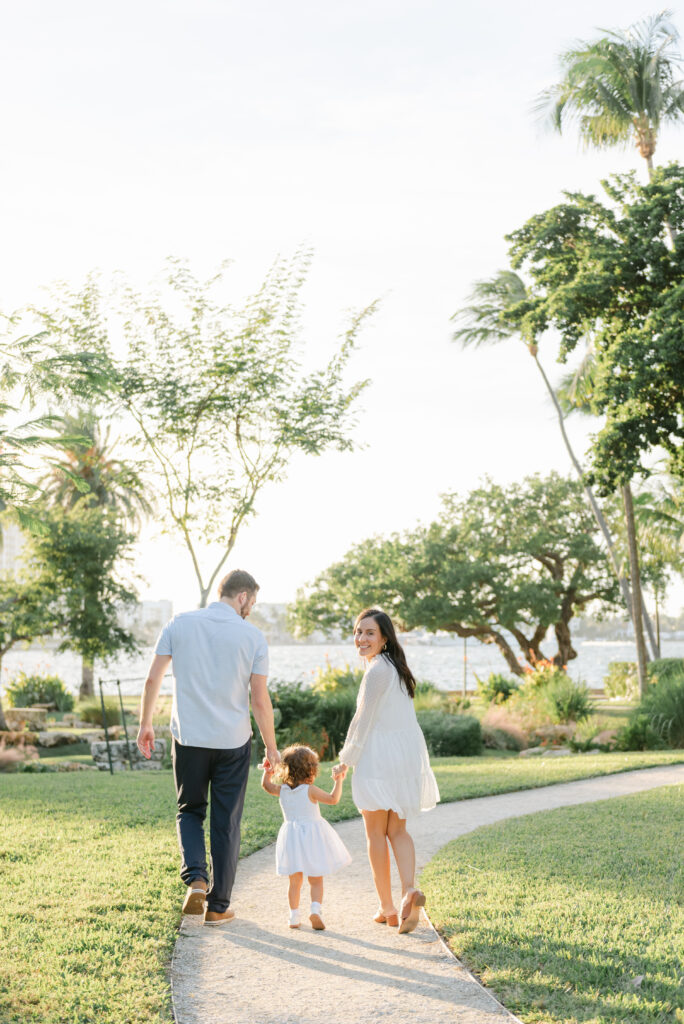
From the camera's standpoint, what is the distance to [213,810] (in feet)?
17.3

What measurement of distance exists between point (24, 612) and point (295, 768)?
18.1 meters

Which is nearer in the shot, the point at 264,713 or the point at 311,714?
the point at 264,713

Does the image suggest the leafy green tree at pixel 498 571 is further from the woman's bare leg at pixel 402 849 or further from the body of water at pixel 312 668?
the woman's bare leg at pixel 402 849

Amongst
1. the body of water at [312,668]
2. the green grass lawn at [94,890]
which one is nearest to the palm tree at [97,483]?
the body of water at [312,668]

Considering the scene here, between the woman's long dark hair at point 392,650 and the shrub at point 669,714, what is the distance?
12112 mm

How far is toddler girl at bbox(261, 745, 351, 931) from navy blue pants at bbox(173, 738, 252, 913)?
20 cm

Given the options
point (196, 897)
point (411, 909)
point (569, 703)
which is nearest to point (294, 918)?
point (196, 897)

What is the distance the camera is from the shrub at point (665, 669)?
18.7 metres

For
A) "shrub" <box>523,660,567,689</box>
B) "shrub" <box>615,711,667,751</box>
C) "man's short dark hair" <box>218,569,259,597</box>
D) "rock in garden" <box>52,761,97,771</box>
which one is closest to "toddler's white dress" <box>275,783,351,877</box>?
"man's short dark hair" <box>218,569,259,597</box>

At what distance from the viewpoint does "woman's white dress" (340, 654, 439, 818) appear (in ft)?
17.1

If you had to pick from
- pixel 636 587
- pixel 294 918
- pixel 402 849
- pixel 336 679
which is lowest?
pixel 294 918

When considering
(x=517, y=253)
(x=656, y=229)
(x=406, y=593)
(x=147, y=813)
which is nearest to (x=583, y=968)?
(x=147, y=813)

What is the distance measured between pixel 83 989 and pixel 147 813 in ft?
14.9

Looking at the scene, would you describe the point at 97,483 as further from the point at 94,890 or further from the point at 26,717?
the point at 94,890
